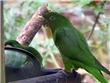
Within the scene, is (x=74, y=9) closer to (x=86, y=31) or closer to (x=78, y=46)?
(x=86, y=31)

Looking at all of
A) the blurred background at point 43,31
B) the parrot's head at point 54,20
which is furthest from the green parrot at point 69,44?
the blurred background at point 43,31

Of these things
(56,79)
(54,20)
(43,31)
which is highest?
(54,20)

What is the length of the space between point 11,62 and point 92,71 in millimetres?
226

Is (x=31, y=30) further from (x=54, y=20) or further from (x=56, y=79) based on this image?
(x=56, y=79)

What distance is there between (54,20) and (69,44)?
0.26ft

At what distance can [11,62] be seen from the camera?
0.94 meters

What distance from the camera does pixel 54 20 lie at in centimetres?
105

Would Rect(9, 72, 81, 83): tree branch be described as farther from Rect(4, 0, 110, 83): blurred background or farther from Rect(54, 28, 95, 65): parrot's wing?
Rect(4, 0, 110, 83): blurred background

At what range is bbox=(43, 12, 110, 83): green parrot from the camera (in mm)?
1033

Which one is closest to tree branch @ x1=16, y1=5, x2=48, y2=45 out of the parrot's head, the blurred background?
the parrot's head

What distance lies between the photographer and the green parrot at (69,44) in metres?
1.03

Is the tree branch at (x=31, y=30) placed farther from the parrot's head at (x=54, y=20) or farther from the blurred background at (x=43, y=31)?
the blurred background at (x=43, y=31)

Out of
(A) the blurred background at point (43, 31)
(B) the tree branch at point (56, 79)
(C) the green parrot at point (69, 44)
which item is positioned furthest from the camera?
(A) the blurred background at point (43, 31)

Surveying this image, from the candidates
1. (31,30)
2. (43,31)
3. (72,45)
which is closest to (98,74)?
(72,45)
